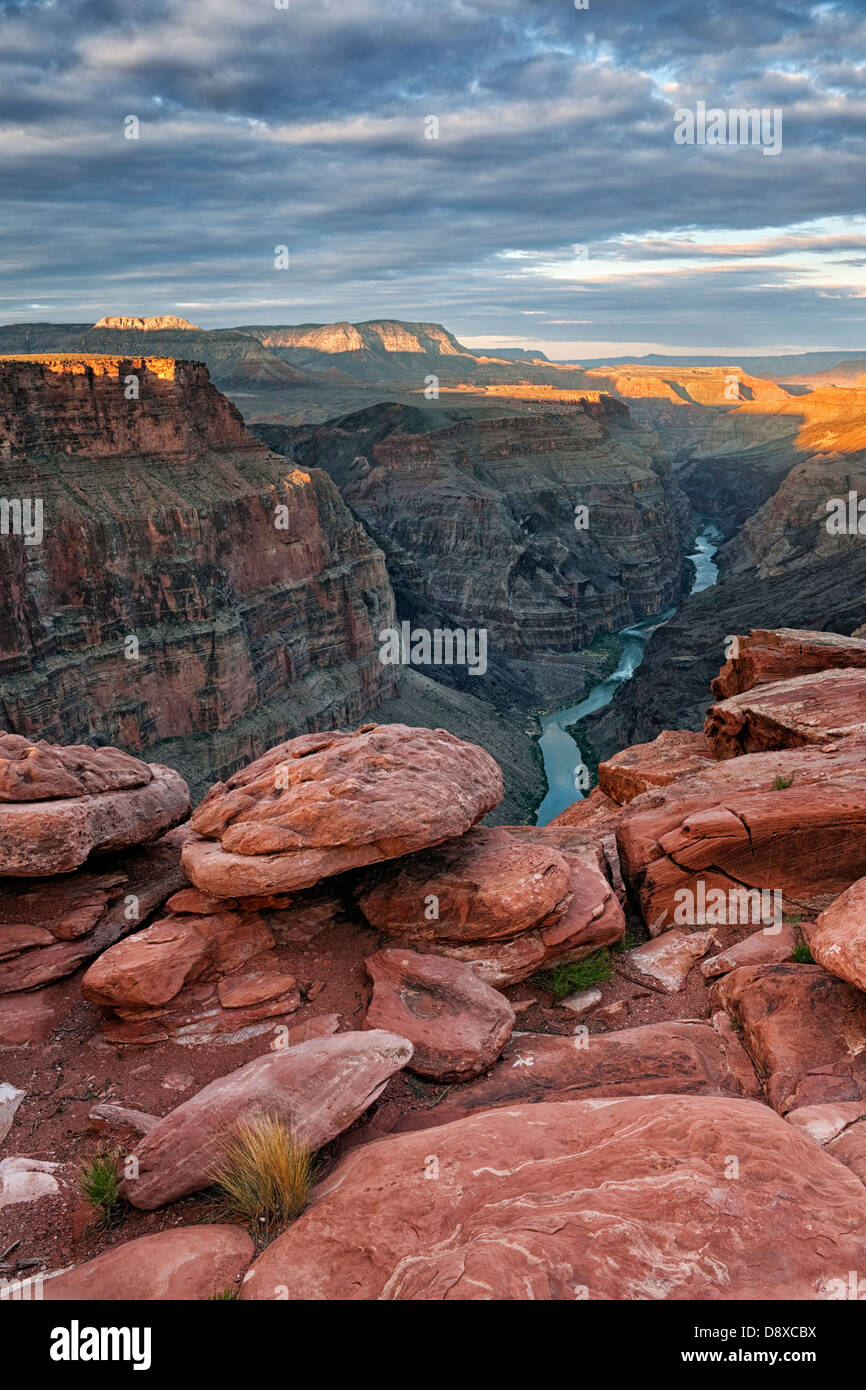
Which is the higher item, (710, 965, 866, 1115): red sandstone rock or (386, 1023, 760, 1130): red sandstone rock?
(710, 965, 866, 1115): red sandstone rock

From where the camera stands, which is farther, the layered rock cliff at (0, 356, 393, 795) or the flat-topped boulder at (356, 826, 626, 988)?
the layered rock cliff at (0, 356, 393, 795)

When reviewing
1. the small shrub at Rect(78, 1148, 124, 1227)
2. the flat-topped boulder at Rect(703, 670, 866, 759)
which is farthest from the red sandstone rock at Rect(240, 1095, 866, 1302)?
the flat-topped boulder at Rect(703, 670, 866, 759)

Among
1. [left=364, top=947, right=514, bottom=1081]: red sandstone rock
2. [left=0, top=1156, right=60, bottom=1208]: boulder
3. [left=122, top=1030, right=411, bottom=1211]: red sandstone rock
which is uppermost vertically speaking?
[left=122, top=1030, right=411, bottom=1211]: red sandstone rock

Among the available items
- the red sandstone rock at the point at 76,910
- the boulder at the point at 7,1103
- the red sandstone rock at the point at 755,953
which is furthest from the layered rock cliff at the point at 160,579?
the red sandstone rock at the point at 755,953

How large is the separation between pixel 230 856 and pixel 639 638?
103997 mm

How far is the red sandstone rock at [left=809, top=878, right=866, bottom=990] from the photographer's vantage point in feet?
29.5

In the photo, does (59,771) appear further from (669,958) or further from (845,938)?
(845,938)

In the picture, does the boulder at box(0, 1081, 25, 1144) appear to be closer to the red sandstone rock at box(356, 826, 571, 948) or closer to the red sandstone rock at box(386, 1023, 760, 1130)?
the red sandstone rock at box(386, 1023, 760, 1130)

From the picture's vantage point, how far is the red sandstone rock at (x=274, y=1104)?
7367 millimetres

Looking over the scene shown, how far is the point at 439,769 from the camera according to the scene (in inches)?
511

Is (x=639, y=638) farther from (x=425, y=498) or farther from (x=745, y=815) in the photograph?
(x=745, y=815)

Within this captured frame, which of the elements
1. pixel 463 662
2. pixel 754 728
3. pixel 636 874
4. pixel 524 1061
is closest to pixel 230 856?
pixel 524 1061

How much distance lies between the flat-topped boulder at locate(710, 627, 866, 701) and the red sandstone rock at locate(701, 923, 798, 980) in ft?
34.4

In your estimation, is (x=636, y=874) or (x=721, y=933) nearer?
(x=721, y=933)
